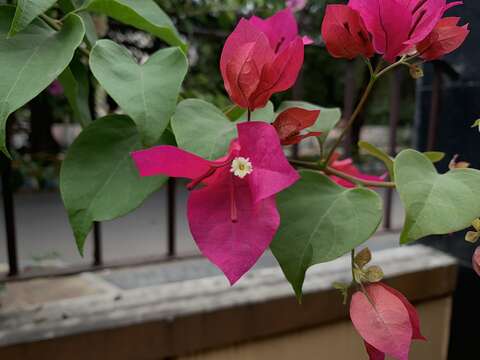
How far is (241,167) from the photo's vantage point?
0.27m

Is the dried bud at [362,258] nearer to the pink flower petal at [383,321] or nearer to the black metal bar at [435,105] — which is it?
the pink flower petal at [383,321]

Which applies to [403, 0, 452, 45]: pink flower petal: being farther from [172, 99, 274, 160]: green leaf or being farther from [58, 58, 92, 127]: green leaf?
[58, 58, 92, 127]: green leaf

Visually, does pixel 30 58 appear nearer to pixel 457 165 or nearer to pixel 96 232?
pixel 457 165

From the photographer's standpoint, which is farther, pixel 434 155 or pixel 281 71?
pixel 434 155

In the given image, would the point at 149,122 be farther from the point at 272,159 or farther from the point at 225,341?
the point at 225,341

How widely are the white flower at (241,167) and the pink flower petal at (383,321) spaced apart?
11 centimetres

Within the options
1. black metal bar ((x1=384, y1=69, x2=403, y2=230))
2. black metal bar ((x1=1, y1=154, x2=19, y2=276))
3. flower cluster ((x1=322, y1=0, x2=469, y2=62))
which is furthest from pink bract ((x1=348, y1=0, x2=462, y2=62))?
black metal bar ((x1=384, y1=69, x2=403, y2=230))

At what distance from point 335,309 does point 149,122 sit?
25.0 inches

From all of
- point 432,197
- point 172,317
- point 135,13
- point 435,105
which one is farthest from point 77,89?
point 435,105

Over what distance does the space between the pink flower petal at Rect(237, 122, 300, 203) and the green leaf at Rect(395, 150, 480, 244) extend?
0.22ft

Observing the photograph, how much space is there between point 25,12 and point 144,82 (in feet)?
0.26

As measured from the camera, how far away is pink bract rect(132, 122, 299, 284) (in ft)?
0.82

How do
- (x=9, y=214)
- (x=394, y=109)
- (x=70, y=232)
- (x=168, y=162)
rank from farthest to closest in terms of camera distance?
(x=70, y=232)
(x=394, y=109)
(x=9, y=214)
(x=168, y=162)

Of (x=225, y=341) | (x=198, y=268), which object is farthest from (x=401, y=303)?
(x=198, y=268)
